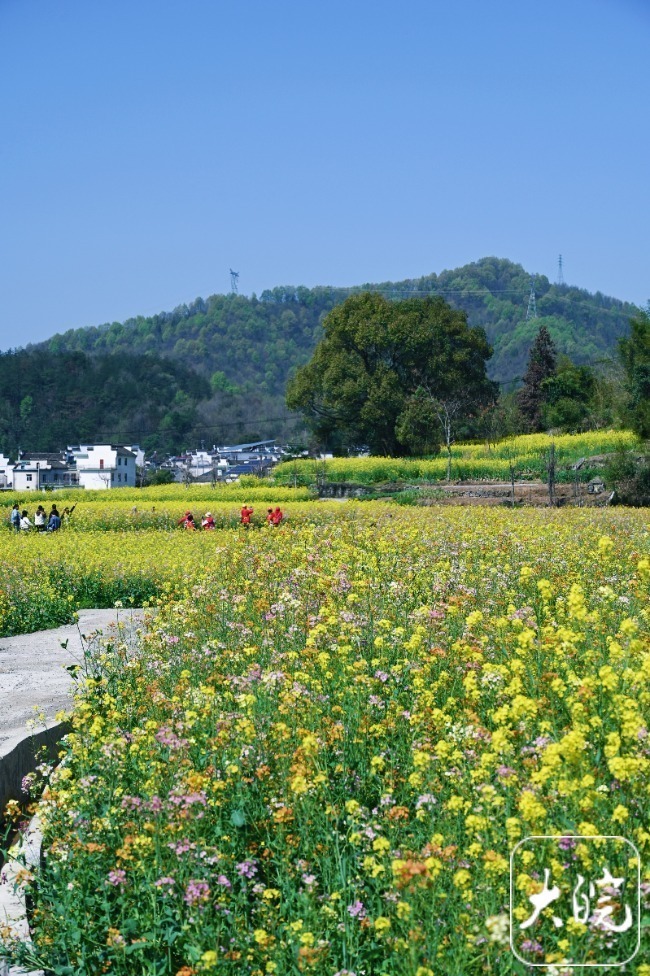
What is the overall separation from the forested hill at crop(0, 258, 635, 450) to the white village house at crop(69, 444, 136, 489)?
21621 millimetres

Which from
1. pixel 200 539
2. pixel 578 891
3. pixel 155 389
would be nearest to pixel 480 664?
pixel 578 891

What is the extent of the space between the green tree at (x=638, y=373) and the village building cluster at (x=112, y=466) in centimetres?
3242

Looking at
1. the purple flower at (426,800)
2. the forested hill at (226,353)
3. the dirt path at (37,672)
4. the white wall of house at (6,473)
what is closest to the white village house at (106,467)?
the white wall of house at (6,473)

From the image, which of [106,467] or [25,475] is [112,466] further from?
[25,475]

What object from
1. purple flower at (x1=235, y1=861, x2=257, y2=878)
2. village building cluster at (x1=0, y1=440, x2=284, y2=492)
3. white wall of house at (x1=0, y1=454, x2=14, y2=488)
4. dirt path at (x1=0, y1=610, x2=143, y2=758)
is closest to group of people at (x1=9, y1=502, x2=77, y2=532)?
dirt path at (x1=0, y1=610, x2=143, y2=758)

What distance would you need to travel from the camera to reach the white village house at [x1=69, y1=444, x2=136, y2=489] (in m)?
79.2

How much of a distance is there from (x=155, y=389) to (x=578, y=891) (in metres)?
110

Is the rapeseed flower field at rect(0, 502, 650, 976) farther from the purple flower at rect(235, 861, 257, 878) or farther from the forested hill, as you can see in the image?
the forested hill

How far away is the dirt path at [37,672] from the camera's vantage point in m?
7.18

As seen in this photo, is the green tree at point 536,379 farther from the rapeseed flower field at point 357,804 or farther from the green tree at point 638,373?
the rapeseed flower field at point 357,804

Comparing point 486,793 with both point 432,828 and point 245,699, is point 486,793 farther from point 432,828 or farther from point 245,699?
point 245,699

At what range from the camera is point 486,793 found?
11.6 ft

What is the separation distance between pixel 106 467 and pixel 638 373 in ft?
169

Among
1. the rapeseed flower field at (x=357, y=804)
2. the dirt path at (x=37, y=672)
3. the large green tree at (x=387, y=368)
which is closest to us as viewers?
the rapeseed flower field at (x=357, y=804)
